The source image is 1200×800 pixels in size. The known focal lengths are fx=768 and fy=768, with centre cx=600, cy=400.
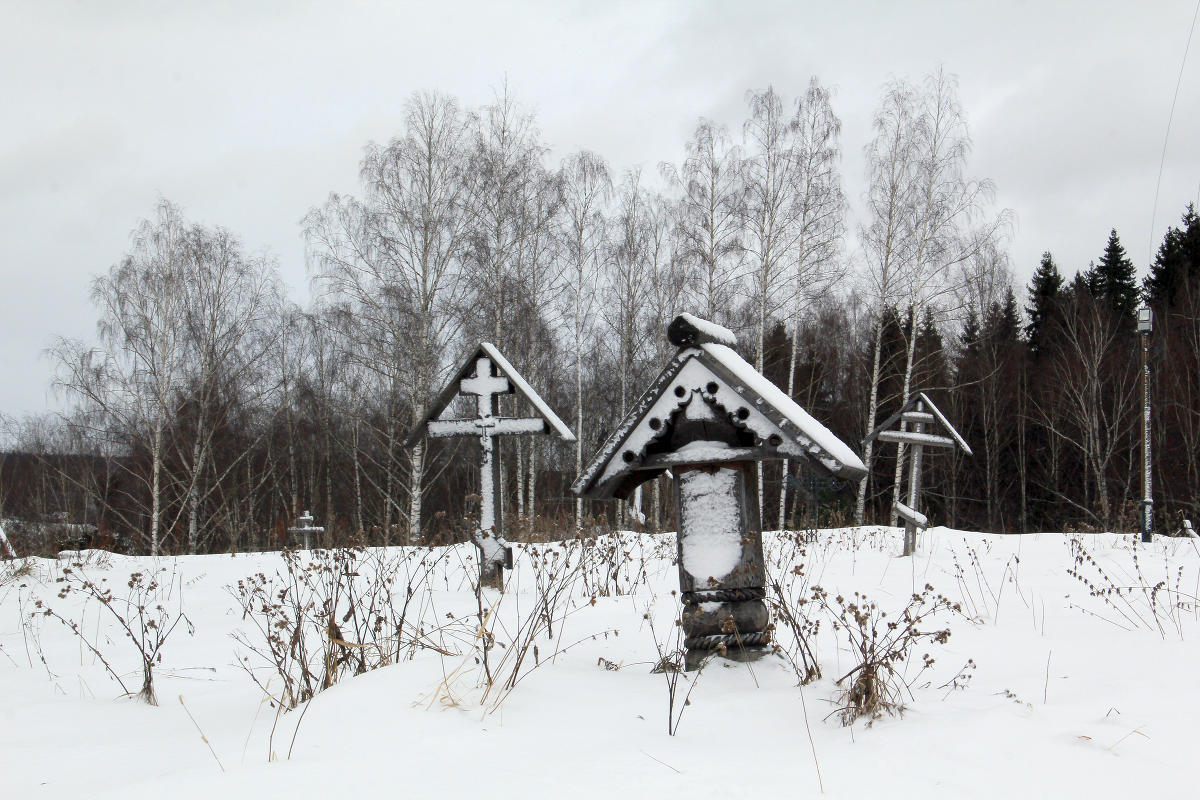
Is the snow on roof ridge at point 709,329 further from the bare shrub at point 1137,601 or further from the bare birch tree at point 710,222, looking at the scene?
the bare birch tree at point 710,222

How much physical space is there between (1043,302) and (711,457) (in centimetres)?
3154

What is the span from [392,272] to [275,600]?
31.4 ft

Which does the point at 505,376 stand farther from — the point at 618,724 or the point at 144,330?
the point at 144,330

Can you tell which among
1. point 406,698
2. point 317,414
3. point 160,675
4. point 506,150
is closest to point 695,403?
point 406,698

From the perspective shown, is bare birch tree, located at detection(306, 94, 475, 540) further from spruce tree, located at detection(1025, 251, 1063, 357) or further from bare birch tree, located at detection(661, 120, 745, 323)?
spruce tree, located at detection(1025, 251, 1063, 357)

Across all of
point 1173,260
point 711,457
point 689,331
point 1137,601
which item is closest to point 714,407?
point 711,457

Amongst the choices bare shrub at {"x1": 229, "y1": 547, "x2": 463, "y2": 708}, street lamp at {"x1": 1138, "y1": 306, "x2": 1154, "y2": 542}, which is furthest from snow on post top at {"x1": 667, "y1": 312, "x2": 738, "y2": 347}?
street lamp at {"x1": 1138, "y1": 306, "x2": 1154, "y2": 542}

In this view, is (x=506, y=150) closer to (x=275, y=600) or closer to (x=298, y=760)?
(x=275, y=600)

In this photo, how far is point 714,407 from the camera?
3.32 m

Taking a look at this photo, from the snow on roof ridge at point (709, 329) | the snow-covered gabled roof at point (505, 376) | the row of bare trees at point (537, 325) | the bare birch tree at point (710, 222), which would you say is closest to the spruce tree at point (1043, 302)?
the row of bare trees at point (537, 325)

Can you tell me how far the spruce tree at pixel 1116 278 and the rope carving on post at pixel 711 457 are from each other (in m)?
29.1

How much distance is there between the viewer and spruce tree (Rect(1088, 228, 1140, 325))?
27.3m

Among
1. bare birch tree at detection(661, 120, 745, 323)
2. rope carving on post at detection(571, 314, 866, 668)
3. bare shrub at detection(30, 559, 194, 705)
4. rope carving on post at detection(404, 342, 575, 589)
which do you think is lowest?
bare shrub at detection(30, 559, 194, 705)

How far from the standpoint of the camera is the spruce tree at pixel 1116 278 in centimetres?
2734
